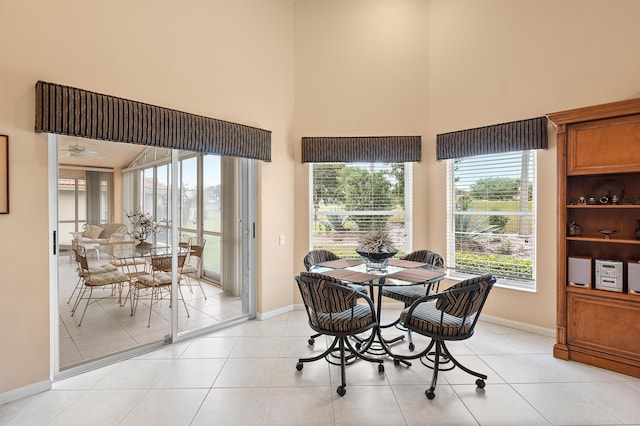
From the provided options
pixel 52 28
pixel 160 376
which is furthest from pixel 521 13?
pixel 160 376

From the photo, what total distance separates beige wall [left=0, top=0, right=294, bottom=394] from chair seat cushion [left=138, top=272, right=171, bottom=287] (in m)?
0.90

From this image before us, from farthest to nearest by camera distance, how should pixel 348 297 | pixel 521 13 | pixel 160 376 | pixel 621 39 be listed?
pixel 521 13, pixel 621 39, pixel 160 376, pixel 348 297

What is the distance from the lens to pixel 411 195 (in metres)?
4.60

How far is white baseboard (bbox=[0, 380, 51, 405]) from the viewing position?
2.38m

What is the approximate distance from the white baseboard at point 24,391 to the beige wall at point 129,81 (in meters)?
0.03

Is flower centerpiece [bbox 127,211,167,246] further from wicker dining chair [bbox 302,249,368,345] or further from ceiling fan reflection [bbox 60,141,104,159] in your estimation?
wicker dining chair [bbox 302,249,368,345]

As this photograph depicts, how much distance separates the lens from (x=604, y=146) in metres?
2.91

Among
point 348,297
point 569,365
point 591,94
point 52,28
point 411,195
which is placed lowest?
point 569,365

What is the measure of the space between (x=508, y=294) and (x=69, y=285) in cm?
463

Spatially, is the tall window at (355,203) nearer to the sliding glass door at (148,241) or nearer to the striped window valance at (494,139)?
the striped window valance at (494,139)

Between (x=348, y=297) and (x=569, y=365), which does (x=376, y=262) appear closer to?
(x=348, y=297)

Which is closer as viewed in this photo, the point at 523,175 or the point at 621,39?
the point at 621,39

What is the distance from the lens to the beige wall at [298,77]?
2.48m

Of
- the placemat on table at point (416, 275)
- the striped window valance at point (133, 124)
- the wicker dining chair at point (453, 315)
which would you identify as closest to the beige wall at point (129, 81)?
the striped window valance at point (133, 124)
